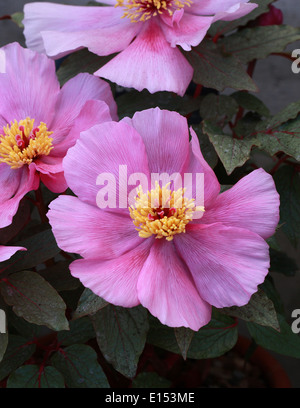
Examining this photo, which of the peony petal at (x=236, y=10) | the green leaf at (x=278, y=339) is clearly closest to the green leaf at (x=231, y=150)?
the peony petal at (x=236, y=10)

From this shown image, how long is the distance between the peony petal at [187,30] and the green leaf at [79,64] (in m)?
0.10

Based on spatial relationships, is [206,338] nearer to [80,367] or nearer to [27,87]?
[80,367]

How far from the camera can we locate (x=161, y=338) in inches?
24.5

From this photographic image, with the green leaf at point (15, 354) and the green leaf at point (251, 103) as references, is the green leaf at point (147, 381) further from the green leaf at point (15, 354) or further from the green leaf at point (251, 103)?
the green leaf at point (251, 103)

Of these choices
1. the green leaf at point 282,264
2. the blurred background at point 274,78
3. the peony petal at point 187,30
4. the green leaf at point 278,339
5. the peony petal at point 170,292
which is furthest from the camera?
the blurred background at point 274,78

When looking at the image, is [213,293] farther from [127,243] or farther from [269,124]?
[269,124]

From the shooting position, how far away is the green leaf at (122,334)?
1.77 feet

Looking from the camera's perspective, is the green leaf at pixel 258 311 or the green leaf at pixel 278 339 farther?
the green leaf at pixel 278 339

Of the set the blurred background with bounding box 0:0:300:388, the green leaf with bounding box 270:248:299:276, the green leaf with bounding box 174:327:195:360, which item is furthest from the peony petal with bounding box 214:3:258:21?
the blurred background with bounding box 0:0:300:388

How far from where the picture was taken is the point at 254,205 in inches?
18.2

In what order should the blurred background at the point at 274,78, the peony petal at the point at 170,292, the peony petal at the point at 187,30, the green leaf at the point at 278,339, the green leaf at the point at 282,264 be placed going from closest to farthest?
the peony petal at the point at 170,292 → the peony petal at the point at 187,30 → the green leaf at the point at 278,339 → the green leaf at the point at 282,264 → the blurred background at the point at 274,78

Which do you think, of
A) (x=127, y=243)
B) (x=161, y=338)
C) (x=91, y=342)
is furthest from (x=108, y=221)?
(x=91, y=342)

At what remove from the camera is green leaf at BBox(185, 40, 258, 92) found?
594mm

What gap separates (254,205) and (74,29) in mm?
326
